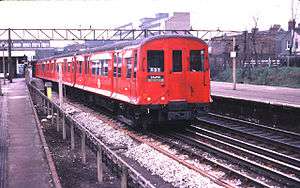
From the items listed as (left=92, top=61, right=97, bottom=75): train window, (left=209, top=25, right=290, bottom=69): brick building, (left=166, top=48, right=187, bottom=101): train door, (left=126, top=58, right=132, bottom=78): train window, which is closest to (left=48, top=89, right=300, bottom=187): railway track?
(left=166, top=48, right=187, bottom=101): train door

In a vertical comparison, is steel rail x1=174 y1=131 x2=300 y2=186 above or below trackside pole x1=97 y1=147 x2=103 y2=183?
below

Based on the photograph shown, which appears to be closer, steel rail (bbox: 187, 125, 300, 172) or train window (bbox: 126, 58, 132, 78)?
steel rail (bbox: 187, 125, 300, 172)

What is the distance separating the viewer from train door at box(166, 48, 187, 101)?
15.9 meters

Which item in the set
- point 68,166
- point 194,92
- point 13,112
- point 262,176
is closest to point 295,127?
point 194,92

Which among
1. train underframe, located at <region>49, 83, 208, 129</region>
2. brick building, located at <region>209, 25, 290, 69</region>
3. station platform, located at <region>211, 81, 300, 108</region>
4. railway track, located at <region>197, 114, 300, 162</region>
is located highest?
brick building, located at <region>209, 25, 290, 69</region>

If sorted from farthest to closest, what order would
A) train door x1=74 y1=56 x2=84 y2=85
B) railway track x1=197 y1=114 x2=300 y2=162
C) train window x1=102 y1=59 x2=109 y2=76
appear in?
train door x1=74 y1=56 x2=84 y2=85 < train window x1=102 y1=59 x2=109 y2=76 < railway track x1=197 y1=114 x2=300 y2=162

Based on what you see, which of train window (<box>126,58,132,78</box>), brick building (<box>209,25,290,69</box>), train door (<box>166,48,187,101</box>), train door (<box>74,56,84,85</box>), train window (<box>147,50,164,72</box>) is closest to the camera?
train window (<box>147,50,164,72</box>)

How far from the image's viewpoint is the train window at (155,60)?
15766 mm

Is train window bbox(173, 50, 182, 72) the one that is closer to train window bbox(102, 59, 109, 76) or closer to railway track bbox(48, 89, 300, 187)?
railway track bbox(48, 89, 300, 187)

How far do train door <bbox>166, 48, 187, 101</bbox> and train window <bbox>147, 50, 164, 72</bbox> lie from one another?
23cm

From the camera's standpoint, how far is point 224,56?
5597 cm

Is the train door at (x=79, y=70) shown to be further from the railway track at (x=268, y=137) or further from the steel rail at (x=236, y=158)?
the steel rail at (x=236, y=158)

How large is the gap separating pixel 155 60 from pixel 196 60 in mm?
1443

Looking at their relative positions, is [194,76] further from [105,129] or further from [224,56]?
[224,56]
